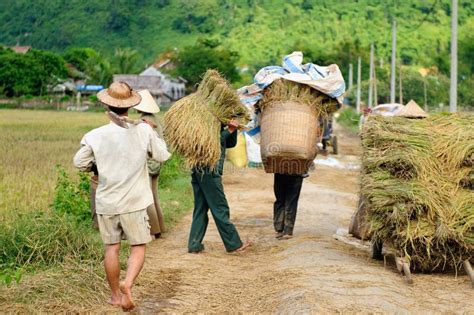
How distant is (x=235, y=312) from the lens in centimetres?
647

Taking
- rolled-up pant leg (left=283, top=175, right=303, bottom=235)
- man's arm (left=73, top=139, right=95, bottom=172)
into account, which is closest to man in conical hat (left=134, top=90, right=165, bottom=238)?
rolled-up pant leg (left=283, top=175, right=303, bottom=235)

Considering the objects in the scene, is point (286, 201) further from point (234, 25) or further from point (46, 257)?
point (234, 25)

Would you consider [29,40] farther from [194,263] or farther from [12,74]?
[194,263]

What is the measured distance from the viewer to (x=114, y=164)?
6.33m

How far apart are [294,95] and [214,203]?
4.83ft

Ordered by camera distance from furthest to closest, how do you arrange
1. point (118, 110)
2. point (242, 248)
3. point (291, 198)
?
point (291, 198)
point (242, 248)
point (118, 110)

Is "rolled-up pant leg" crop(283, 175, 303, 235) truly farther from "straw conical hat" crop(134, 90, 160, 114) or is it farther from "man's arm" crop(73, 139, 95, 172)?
"man's arm" crop(73, 139, 95, 172)

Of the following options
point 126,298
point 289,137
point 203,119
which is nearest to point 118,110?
point 126,298

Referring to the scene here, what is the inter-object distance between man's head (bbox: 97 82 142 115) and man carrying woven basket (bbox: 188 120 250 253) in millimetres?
2297

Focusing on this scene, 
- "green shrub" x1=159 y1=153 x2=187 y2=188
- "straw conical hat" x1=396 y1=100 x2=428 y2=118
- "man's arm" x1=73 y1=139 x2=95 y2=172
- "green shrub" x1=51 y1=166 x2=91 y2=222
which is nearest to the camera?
"man's arm" x1=73 y1=139 x2=95 y2=172

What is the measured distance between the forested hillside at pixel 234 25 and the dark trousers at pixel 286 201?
81690 mm

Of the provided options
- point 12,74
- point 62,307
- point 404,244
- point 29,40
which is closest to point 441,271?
point 404,244

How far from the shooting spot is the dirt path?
636 cm

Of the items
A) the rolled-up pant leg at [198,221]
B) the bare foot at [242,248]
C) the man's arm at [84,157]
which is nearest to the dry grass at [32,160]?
the rolled-up pant leg at [198,221]
